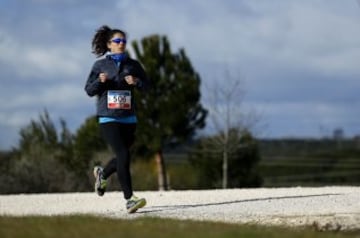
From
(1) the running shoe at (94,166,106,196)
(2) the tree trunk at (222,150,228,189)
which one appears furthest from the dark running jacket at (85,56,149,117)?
(2) the tree trunk at (222,150,228,189)

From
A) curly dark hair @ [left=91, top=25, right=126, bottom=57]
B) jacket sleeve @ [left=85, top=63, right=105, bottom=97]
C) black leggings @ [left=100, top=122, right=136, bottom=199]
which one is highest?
curly dark hair @ [left=91, top=25, right=126, bottom=57]

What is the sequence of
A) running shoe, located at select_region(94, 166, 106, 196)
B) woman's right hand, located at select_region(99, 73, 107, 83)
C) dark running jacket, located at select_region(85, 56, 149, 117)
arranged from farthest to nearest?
running shoe, located at select_region(94, 166, 106, 196) → dark running jacket, located at select_region(85, 56, 149, 117) → woman's right hand, located at select_region(99, 73, 107, 83)

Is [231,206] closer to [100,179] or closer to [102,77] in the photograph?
[100,179]

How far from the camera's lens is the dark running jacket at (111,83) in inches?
439

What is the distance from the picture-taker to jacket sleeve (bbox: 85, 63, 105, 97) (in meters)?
11.1

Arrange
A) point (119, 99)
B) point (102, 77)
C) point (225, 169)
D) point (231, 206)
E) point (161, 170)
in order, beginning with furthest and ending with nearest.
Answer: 1. point (161, 170)
2. point (225, 169)
3. point (231, 206)
4. point (119, 99)
5. point (102, 77)

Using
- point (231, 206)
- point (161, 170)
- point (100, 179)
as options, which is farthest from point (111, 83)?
point (161, 170)

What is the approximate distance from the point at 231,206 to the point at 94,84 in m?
2.47

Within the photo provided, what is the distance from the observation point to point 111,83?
36.8ft

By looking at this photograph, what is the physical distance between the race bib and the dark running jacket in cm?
3

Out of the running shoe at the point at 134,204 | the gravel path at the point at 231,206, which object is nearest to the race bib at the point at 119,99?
the running shoe at the point at 134,204

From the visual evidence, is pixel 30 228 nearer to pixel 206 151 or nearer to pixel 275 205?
pixel 275 205

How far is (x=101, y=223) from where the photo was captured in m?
8.95

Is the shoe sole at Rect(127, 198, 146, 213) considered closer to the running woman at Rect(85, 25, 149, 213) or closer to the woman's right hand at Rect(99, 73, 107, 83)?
the running woman at Rect(85, 25, 149, 213)
